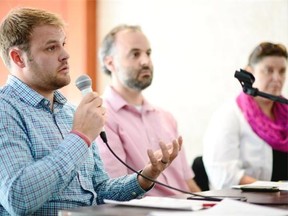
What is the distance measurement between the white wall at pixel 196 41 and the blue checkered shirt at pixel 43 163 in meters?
1.92

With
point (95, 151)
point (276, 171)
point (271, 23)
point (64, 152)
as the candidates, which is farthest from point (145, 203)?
point (271, 23)

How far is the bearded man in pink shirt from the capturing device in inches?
101

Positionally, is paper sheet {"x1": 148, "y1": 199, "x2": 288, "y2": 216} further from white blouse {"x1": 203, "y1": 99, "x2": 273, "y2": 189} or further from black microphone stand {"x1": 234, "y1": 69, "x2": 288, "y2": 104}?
white blouse {"x1": 203, "y1": 99, "x2": 273, "y2": 189}

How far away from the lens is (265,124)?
295 centimetres

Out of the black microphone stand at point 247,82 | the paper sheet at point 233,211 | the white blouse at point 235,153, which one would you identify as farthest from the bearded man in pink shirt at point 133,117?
the paper sheet at point 233,211

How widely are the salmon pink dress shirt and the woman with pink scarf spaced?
0.57ft

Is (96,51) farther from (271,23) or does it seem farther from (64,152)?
(64,152)

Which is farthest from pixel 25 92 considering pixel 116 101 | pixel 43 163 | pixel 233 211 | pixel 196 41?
pixel 196 41

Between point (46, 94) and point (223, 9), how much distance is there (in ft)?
6.94

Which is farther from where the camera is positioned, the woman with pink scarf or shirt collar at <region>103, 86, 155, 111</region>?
the woman with pink scarf

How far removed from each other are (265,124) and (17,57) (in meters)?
1.49

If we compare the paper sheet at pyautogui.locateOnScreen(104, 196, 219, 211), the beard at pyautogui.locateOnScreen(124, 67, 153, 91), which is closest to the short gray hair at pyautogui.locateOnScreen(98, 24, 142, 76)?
the beard at pyautogui.locateOnScreen(124, 67, 153, 91)

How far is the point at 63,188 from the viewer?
68.7 inches

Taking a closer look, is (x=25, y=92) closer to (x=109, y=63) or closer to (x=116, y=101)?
(x=116, y=101)
